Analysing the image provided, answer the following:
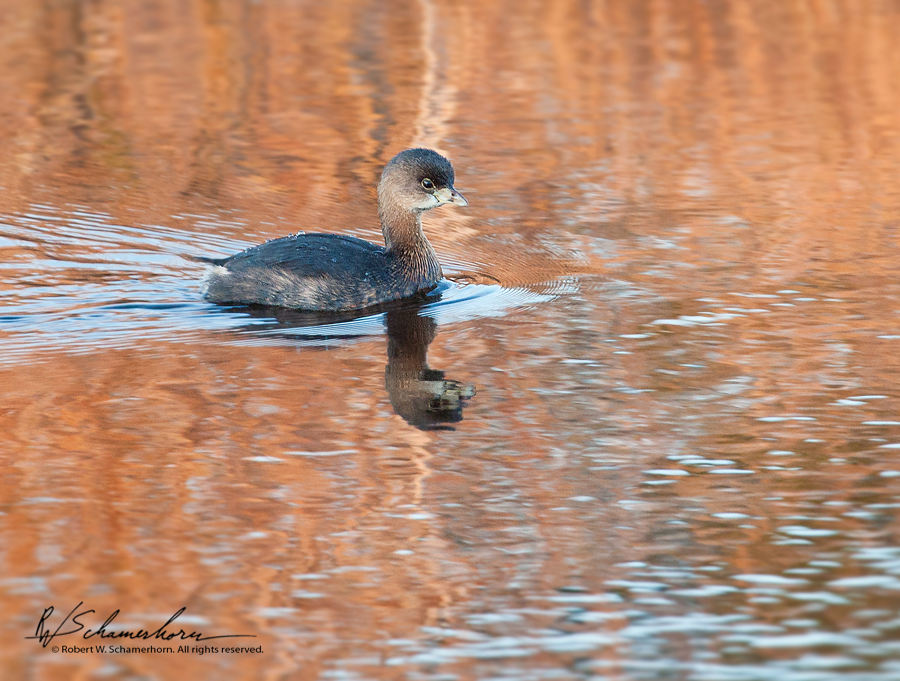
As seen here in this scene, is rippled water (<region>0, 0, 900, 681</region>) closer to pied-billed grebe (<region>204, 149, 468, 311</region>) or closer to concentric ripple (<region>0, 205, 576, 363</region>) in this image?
concentric ripple (<region>0, 205, 576, 363</region>)

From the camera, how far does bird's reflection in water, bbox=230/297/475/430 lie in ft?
25.4

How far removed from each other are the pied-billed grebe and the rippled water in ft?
0.52

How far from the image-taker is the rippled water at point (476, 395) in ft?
17.6

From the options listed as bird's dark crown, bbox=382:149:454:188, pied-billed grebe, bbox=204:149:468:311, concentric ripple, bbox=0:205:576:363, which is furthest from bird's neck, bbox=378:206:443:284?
bird's dark crown, bbox=382:149:454:188

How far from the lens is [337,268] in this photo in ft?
32.1

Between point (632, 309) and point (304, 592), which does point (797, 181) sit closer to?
point (632, 309)

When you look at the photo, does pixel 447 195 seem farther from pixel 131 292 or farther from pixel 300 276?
pixel 131 292

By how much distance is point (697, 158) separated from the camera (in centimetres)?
1422

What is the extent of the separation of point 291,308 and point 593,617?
4978 millimetres

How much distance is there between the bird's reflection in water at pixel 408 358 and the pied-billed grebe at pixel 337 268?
107 millimetres

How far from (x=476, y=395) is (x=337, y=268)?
2.21 meters

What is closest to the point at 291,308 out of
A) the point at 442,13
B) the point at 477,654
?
the point at 477,654

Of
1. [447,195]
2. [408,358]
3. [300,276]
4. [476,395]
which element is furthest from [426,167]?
[476,395]

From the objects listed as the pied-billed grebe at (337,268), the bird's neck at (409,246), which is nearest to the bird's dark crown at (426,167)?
the pied-billed grebe at (337,268)
